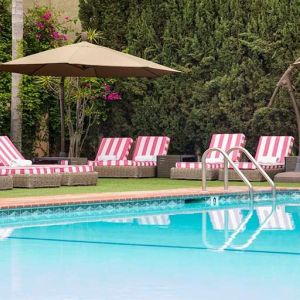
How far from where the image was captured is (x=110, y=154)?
17.9 metres

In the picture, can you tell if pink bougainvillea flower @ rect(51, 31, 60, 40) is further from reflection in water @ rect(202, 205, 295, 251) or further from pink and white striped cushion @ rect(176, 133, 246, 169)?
reflection in water @ rect(202, 205, 295, 251)

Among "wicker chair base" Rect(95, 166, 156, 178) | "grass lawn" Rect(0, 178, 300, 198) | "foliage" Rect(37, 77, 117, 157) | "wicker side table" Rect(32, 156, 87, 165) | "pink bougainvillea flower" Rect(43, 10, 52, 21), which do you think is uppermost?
"pink bougainvillea flower" Rect(43, 10, 52, 21)

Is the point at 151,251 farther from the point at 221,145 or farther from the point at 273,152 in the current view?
the point at 221,145

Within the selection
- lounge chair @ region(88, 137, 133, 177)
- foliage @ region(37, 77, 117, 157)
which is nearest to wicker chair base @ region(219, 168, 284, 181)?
lounge chair @ region(88, 137, 133, 177)

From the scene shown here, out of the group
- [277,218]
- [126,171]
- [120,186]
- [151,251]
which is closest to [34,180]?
[120,186]

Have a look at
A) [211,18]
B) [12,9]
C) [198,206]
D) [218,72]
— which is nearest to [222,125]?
[218,72]

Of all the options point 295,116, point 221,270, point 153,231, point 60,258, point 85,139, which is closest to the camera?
point 221,270

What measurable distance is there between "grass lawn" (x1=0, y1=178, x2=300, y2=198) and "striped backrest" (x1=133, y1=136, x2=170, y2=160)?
2.62ft

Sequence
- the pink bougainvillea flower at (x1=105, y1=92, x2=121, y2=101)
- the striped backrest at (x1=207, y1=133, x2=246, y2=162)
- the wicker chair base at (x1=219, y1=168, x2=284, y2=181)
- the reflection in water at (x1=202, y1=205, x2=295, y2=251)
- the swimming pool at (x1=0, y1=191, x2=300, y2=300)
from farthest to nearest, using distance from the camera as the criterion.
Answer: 1. the pink bougainvillea flower at (x1=105, y1=92, x2=121, y2=101)
2. the striped backrest at (x1=207, y1=133, x2=246, y2=162)
3. the wicker chair base at (x1=219, y1=168, x2=284, y2=181)
4. the reflection in water at (x1=202, y1=205, x2=295, y2=251)
5. the swimming pool at (x1=0, y1=191, x2=300, y2=300)

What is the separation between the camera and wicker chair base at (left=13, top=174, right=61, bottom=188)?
1380cm

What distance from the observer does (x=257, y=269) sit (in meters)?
6.45

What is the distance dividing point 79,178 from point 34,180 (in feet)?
3.43

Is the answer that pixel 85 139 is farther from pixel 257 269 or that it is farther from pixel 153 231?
pixel 257 269

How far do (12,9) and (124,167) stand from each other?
3757mm
